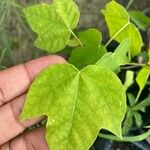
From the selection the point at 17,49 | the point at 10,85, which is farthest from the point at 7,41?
the point at 10,85

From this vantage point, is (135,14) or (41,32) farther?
(135,14)

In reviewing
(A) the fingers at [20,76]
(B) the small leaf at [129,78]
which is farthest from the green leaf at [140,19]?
(A) the fingers at [20,76]

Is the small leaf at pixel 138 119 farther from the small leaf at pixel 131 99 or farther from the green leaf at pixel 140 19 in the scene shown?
the green leaf at pixel 140 19

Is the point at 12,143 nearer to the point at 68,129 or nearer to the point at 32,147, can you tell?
the point at 32,147

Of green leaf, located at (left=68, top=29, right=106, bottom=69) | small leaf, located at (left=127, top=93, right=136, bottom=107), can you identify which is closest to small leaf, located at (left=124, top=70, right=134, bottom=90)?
small leaf, located at (left=127, top=93, right=136, bottom=107)

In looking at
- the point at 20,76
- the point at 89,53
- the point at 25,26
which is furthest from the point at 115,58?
the point at 25,26

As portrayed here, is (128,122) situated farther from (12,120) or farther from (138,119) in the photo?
(12,120)

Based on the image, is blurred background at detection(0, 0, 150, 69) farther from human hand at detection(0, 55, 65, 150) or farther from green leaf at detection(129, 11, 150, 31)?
human hand at detection(0, 55, 65, 150)
